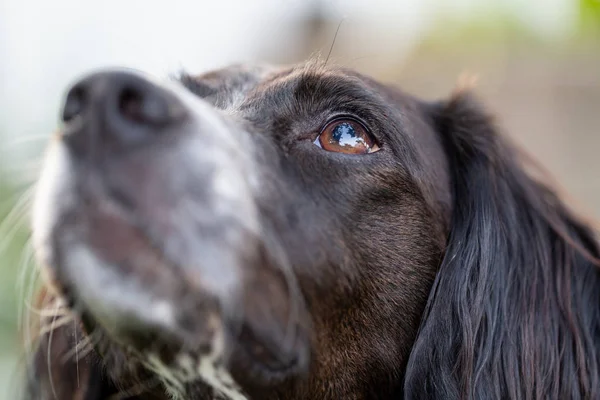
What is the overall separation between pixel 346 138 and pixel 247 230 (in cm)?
72

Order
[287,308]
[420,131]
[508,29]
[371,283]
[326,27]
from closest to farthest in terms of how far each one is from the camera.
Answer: [287,308]
[371,283]
[420,131]
[508,29]
[326,27]

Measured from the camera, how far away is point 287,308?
1.92 metres

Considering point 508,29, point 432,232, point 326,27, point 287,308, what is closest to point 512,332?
point 432,232

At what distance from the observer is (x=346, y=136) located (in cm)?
240

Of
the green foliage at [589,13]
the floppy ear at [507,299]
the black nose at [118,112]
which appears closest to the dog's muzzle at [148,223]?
the black nose at [118,112]

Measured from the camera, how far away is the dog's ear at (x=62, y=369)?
8.90ft

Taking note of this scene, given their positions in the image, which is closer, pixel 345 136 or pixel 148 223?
Result: pixel 148 223

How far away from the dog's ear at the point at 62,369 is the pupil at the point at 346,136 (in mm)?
1164

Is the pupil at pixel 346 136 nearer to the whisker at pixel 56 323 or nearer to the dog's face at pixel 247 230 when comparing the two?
the dog's face at pixel 247 230

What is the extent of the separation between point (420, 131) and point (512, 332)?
806 millimetres

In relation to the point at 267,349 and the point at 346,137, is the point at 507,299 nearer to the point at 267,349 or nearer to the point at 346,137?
the point at 346,137

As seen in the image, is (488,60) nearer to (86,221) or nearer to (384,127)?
(384,127)

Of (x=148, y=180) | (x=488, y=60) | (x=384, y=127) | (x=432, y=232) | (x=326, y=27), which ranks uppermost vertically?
(x=326, y=27)

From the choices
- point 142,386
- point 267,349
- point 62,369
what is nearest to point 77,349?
point 62,369
